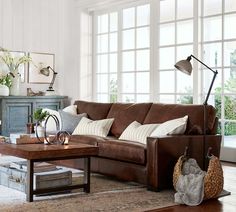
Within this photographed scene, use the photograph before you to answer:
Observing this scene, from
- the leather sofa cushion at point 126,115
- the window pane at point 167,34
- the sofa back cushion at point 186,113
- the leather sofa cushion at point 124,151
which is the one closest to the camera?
the leather sofa cushion at point 124,151

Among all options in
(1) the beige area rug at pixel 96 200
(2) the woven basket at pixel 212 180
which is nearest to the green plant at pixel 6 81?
(1) the beige area rug at pixel 96 200

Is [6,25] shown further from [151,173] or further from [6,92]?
[151,173]

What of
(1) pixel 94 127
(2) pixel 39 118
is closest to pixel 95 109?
(1) pixel 94 127

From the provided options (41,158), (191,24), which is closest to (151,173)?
(41,158)

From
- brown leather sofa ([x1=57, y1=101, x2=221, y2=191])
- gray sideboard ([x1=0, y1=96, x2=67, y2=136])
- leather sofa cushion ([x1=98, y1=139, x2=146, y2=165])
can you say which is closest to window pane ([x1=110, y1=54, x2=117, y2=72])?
gray sideboard ([x1=0, y1=96, x2=67, y2=136])

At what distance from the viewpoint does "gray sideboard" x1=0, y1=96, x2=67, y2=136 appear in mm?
7164

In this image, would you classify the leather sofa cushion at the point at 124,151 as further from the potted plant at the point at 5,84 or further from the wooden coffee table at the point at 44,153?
the potted plant at the point at 5,84

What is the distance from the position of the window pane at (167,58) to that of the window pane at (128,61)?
695mm

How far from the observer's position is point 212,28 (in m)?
6.23

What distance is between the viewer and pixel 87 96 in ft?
27.0

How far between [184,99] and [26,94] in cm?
307

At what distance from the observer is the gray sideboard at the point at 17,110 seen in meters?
7.16

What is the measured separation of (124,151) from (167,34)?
9.62 ft

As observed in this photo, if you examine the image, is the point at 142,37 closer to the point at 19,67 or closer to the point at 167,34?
the point at 167,34
